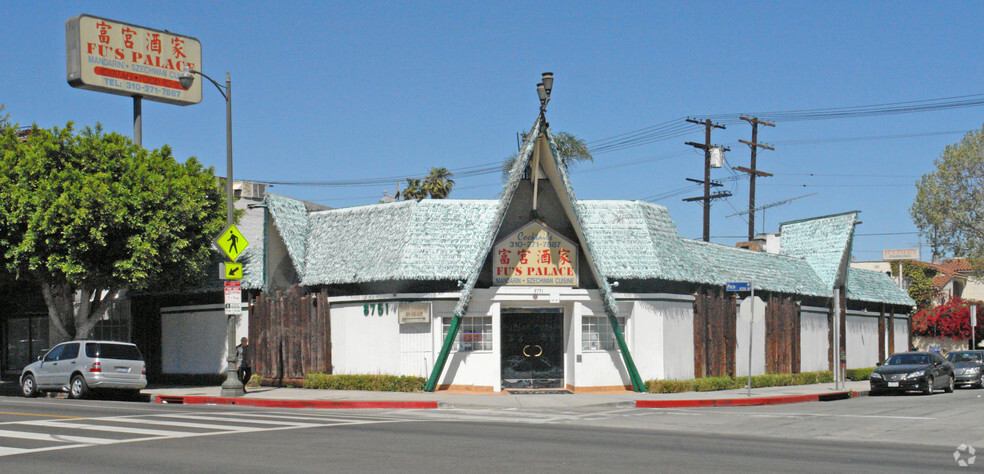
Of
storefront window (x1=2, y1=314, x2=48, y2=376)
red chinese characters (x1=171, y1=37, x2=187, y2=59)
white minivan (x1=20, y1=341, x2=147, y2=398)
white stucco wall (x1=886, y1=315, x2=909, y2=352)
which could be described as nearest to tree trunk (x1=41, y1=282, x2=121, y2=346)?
white minivan (x1=20, y1=341, x2=147, y2=398)

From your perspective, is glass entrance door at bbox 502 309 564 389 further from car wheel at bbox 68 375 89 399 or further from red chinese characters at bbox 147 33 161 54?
red chinese characters at bbox 147 33 161 54

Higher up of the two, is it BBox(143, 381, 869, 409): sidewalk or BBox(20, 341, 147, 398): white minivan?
BBox(20, 341, 147, 398): white minivan

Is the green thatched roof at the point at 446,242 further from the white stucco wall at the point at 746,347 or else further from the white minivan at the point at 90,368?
the white minivan at the point at 90,368

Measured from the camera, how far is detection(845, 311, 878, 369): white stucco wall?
36344mm

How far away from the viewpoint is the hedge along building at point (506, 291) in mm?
25312

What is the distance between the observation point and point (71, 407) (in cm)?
1997

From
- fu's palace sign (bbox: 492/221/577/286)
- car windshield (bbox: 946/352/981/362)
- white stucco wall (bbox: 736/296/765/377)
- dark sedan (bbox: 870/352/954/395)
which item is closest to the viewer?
fu's palace sign (bbox: 492/221/577/286)

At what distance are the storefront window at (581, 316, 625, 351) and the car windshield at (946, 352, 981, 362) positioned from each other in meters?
16.7

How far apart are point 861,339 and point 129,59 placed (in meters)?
29.4

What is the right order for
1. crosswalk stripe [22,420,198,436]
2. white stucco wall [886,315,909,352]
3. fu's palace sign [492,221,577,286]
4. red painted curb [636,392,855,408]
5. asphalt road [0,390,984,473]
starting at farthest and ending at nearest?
white stucco wall [886,315,909,352] → fu's palace sign [492,221,577,286] → red painted curb [636,392,855,408] → crosswalk stripe [22,420,198,436] → asphalt road [0,390,984,473]

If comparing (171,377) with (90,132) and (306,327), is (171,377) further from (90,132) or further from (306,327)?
(90,132)

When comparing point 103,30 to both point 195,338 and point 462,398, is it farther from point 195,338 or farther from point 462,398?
point 462,398

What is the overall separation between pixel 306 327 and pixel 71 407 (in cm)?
780

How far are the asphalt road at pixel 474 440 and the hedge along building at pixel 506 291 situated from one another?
4720 mm
